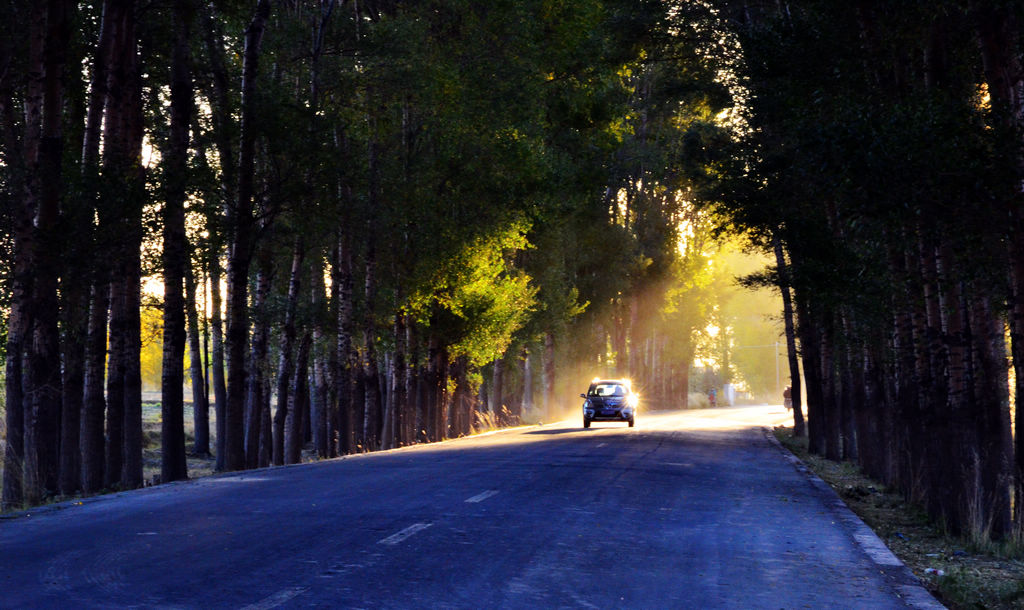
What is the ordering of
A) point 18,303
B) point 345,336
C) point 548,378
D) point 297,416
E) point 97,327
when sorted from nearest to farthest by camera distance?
point 18,303
point 97,327
point 345,336
point 297,416
point 548,378

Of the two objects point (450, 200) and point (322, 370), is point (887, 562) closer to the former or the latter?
point (450, 200)

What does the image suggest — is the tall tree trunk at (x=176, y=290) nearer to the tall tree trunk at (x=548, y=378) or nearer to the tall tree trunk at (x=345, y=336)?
the tall tree trunk at (x=345, y=336)

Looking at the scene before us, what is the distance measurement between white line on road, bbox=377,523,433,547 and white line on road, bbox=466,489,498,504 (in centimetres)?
255

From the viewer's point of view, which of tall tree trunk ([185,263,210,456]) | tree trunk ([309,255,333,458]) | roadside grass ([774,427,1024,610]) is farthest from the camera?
tall tree trunk ([185,263,210,456])

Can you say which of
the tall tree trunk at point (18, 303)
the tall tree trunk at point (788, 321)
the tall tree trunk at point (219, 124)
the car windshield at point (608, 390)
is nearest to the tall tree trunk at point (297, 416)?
the tall tree trunk at point (219, 124)

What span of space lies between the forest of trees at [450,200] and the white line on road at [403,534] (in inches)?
233

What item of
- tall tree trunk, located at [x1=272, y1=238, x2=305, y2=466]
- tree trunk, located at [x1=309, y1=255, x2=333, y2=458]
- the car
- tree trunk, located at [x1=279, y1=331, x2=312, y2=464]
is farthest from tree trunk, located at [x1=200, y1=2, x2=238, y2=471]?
the car

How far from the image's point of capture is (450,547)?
35.4 feet

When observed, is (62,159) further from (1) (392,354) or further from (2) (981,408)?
(1) (392,354)

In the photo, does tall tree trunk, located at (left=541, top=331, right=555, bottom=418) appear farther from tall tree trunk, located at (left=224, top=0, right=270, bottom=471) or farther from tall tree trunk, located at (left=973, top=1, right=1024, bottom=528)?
tall tree trunk, located at (left=973, top=1, right=1024, bottom=528)

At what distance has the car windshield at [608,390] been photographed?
4644 cm

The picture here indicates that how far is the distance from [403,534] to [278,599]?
3.52 m

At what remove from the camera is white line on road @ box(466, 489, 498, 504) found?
14.9 m

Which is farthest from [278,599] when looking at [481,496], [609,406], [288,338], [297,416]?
[609,406]
